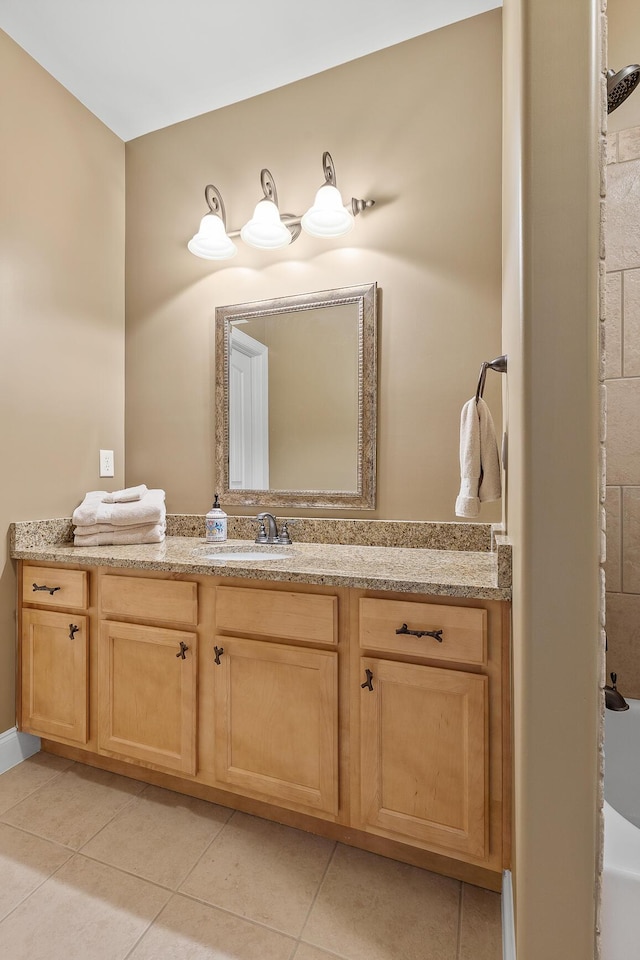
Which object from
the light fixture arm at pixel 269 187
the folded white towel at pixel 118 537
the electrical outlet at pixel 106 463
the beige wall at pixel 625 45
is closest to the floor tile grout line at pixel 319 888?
the folded white towel at pixel 118 537

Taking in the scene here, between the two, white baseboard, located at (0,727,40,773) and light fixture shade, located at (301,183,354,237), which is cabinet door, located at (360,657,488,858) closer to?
white baseboard, located at (0,727,40,773)

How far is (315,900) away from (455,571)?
945 millimetres

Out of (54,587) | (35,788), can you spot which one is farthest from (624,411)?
(35,788)

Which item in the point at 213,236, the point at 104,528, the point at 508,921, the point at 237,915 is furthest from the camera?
the point at 213,236

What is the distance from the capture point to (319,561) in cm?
158

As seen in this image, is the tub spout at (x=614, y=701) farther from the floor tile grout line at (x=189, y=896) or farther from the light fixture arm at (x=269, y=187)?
the light fixture arm at (x=269, y=187)

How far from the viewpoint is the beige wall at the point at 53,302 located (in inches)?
73.4

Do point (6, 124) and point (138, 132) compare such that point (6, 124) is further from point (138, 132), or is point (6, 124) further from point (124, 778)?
point (124, 778)

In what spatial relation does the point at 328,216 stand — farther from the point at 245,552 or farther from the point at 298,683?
the point at 298,683

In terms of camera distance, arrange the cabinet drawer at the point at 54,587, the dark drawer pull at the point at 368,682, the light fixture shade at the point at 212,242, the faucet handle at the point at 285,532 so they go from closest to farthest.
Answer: the dark drawer pull at the point at 368,682 < the cabinet drawer at the point at 54,587 < the faucet handle at the point at 285,532 < the light fixture shade at the point at 212,242

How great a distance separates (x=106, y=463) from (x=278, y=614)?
1.31 metres

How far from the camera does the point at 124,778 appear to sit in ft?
5.92

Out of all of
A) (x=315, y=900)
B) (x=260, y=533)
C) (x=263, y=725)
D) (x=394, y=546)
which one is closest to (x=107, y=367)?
(x=260, y=533)

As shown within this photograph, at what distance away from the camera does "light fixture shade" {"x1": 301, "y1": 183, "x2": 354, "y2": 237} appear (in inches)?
73.9
